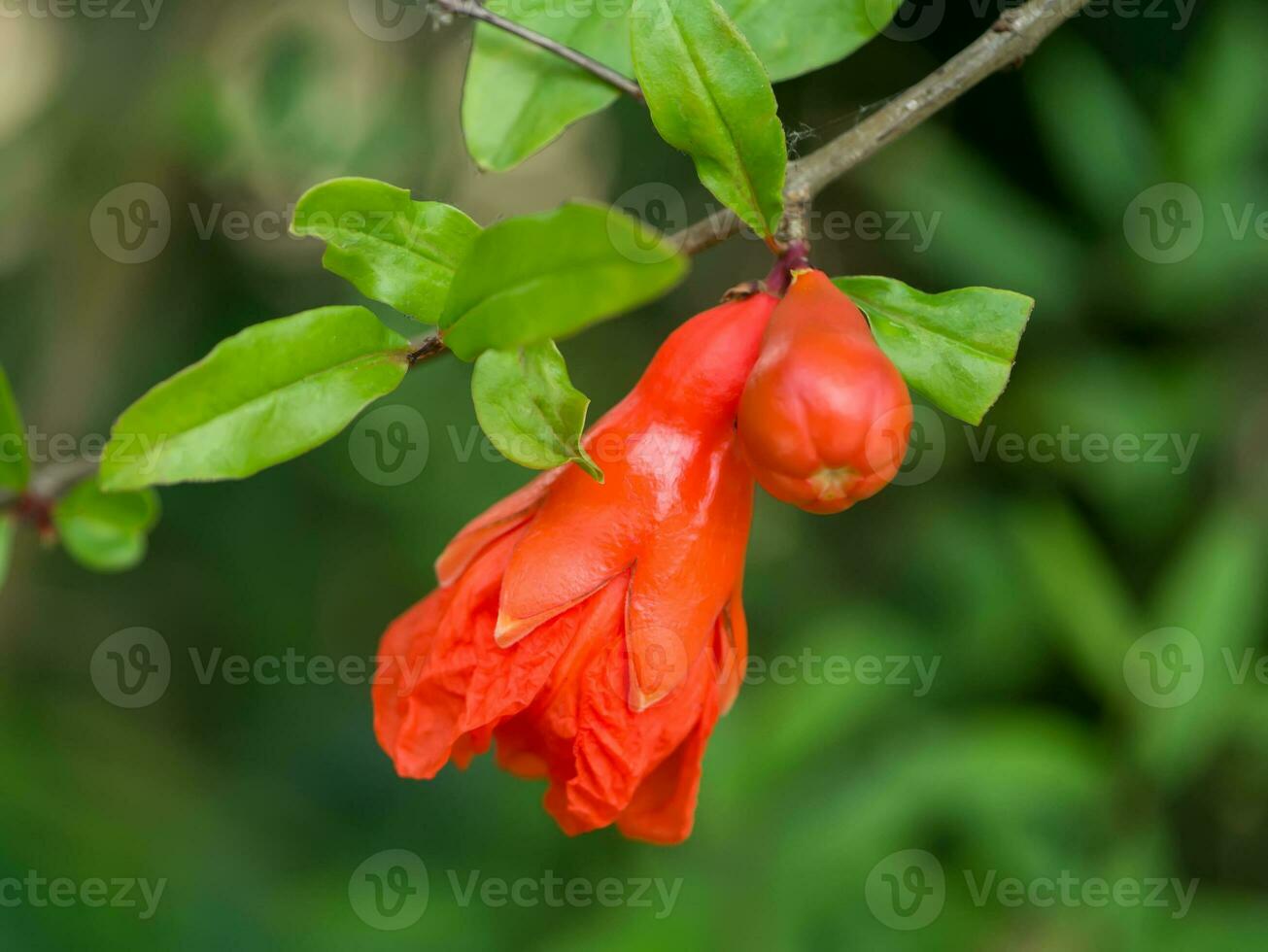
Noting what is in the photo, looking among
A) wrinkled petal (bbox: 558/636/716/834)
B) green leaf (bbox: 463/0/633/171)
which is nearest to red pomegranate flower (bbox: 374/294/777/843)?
wrinkled petal (bbox: 558/636/716/834)

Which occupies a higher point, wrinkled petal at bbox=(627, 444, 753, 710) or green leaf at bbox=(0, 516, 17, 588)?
wrinkled petal at bbox=(627, 444, 753, 710)

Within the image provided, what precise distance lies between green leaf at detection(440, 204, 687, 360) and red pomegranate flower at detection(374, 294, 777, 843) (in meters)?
0.15

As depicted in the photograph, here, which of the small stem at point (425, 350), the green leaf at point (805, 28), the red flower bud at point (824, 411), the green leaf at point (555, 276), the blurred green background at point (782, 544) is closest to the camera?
the green leaf at point (555, 276)

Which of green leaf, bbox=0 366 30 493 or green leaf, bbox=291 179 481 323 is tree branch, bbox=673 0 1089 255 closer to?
green leaf, bbox=291 179 481 323

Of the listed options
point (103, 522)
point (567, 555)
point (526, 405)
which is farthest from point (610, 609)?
point (103, 522)

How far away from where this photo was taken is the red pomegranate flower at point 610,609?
0.77 meters

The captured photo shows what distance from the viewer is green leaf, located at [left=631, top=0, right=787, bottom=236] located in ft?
2.40

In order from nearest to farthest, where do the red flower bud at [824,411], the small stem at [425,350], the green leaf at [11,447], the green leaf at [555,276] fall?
1. the green leaf at [555,276]
2. the red flower bud at [824,411]
3. the small stem at [425,350]
4. the green leaf at [11,447]

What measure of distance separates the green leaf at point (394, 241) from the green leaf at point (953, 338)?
277mm

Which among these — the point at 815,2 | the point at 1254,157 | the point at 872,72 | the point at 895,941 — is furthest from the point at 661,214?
the point at 895,941

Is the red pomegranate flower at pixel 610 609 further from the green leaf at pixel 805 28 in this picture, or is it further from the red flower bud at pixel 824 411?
the green leaf at pixel 805 28

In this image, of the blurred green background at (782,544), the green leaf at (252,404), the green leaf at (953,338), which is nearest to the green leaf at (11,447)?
the green leaf at (252,404)

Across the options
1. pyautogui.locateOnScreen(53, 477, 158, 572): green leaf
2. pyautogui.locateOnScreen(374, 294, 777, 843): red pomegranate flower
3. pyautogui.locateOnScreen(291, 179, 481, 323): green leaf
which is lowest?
pyautogui.locateOnScreen(53, 477, 158, 572): green leaf

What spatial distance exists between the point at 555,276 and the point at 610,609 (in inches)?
10.5
